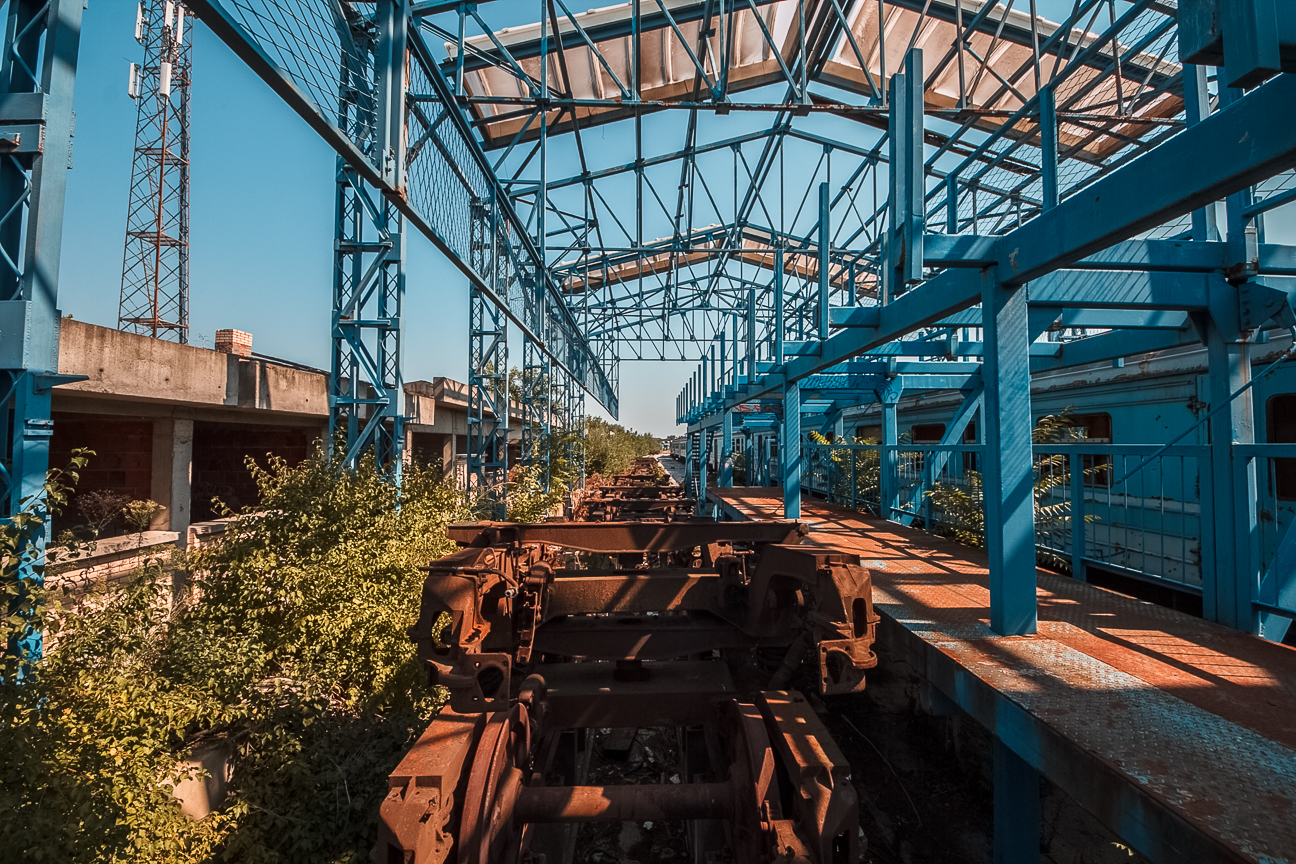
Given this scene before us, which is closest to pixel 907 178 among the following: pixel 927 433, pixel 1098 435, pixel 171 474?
pixel 1098 435

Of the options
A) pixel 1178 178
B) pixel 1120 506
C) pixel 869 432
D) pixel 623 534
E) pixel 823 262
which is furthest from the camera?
pixel 869 432

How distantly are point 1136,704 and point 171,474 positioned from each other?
8208mm

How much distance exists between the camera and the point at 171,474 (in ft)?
21.1

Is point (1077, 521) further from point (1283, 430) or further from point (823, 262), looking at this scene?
point (823, 262)

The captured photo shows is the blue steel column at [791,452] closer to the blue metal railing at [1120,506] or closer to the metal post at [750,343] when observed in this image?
the metal post at [750,343]

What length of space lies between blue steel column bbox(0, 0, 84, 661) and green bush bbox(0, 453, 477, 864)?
1.79 feet

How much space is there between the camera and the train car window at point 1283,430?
5.89m

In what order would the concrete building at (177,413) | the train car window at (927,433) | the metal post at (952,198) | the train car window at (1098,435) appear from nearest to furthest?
the metal post at (952,198) < the concrete building at (177,413) < the train car window at (1098,435) < the train car window at (927,433)

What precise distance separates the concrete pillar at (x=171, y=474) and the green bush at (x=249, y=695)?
2275mm

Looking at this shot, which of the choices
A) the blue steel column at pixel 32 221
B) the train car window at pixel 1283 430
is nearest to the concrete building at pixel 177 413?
the blue steel column at pixel 32 221

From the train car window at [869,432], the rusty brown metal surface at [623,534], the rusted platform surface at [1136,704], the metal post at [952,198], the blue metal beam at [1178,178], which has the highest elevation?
the metal post at [952,198]

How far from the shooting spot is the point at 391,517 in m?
5.27

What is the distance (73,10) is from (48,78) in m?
0.41

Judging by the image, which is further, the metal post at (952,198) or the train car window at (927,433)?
the train car window at (927,433)
